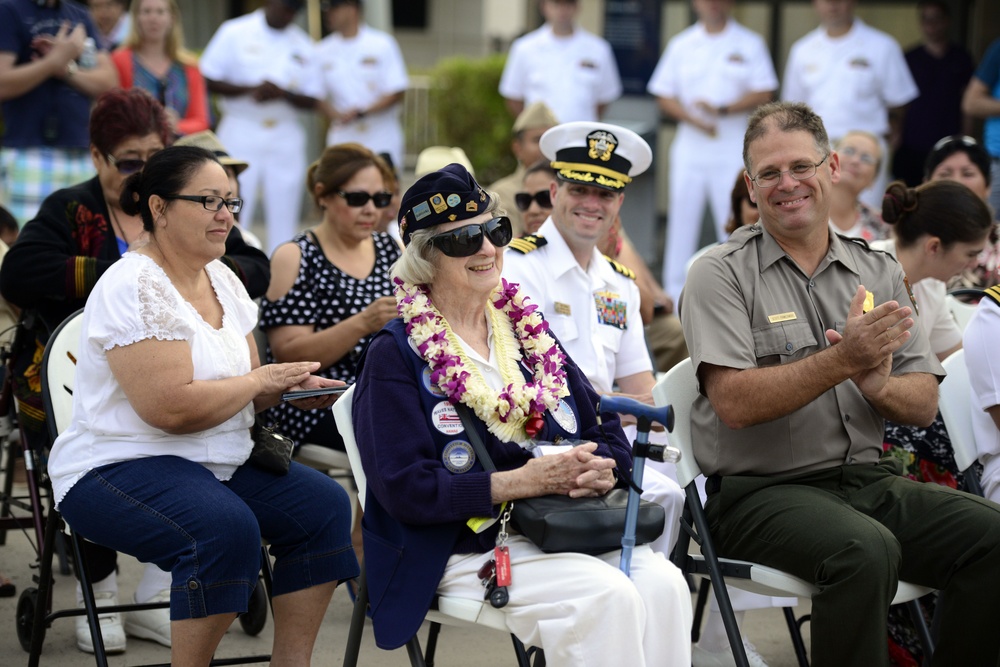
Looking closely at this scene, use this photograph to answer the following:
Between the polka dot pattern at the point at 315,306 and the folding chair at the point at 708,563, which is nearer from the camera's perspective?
the folding chair at the point at 708,563

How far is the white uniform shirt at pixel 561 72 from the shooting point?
9.88 m

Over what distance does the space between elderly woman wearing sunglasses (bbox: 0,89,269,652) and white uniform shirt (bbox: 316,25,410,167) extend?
194 inches

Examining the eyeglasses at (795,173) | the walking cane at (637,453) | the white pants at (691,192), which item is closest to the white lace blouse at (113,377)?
the walking cane at (637,453)

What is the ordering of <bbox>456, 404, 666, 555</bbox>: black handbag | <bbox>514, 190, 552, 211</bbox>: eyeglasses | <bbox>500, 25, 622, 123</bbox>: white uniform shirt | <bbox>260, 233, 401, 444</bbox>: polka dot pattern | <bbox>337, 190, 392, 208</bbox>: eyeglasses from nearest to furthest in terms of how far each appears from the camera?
1. <bbox>456, 404, 666, 555</bbox>: black handbag
2. <bbox>260, 233, 401, 444</bbox>: polka dot pattern
3. <bbox>337, 190, 392, 208</bbox>: eyeglasses
4. <bbox>514, 190, 552, 211</bbox>: eyeglasses
5. <bbox>500, 25, 622, 123</bbox>: white uniform shirt

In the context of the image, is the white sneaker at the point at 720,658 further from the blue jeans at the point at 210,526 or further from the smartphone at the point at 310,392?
the smartphone at the point at 310,392

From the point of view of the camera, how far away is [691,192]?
374 inches

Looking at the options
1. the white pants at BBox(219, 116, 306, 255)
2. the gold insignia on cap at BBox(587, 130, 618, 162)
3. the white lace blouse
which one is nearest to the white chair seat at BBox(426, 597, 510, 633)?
the white lace blouse

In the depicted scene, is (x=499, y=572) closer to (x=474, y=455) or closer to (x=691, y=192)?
(x=474, y=455)

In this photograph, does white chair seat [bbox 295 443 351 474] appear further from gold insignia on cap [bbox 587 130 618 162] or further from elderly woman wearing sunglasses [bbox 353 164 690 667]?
gold insignia on cap [bbox 587 130 618 162]

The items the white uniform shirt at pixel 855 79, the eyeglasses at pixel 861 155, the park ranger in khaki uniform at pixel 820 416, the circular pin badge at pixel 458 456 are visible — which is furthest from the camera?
the white uniform shirt at pixel 855 79

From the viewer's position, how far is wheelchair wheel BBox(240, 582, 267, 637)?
450 centimetres

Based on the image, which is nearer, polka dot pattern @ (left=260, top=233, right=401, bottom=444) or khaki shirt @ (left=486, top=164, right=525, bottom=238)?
polka dot pattern @ (left=260, top=233, right=401, bottom=444)

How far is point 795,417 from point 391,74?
667cm

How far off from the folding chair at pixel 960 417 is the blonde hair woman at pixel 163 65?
16.0 feet
